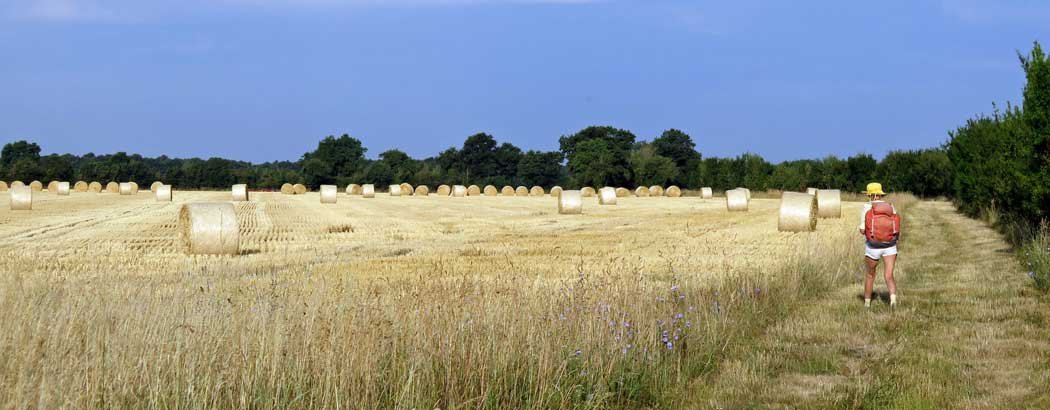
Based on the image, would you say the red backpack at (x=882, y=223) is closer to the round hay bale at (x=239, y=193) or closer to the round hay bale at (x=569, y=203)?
the round hay bale at (x=569, y=203)

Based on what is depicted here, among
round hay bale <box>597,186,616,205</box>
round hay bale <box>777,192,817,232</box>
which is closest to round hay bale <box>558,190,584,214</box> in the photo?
round hay bale <box>597,186,616,205</box>

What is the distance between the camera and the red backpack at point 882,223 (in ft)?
41.6

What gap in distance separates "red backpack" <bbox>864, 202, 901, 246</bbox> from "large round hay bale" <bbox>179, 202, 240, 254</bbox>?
11.4 meters

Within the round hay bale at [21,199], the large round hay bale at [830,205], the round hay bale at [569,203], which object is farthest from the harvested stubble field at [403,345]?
the round hay bale at [21,199]

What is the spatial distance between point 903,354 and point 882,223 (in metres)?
3.44

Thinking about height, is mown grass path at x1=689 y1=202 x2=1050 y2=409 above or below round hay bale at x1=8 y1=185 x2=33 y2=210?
below

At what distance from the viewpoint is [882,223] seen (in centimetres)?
1270

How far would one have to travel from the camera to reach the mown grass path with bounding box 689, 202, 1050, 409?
798 cm

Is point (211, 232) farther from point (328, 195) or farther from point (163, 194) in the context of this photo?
point (163, 194)

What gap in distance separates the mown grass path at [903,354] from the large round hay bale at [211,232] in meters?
10.7

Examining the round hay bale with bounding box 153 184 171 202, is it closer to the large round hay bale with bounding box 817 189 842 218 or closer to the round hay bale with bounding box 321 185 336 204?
the round hay bale with bounding box 321 185 336 204

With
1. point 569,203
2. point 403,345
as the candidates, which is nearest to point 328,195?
point 569,203

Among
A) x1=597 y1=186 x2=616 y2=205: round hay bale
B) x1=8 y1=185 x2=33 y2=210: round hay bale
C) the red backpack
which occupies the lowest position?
x1=597 y1=186 x2=616 y2=205: round hay bale

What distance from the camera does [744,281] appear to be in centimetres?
1230
